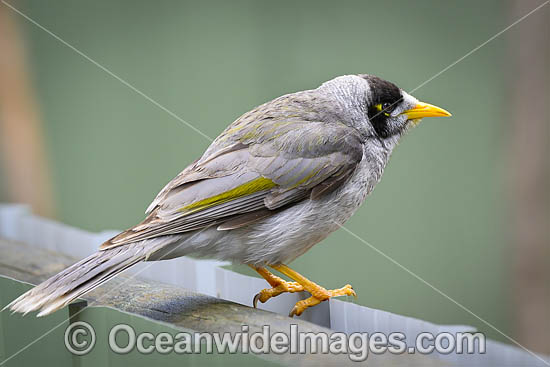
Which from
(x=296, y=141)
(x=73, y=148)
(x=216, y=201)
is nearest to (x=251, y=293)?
(x=216, y=201)

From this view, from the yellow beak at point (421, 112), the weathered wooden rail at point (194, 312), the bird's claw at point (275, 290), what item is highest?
the yellow beak at point (421, 112)

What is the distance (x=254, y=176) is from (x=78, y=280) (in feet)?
2.59

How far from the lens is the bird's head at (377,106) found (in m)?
3.05

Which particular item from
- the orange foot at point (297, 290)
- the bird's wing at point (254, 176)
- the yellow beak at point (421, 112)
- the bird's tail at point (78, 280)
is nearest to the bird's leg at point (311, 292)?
the orange foot at point (297, 290)

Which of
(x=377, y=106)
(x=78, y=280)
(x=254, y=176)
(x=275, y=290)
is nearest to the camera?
(x=78, y=280)

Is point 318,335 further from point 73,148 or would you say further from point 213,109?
point 73,148

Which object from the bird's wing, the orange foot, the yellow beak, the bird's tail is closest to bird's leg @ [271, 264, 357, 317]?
the orange foot

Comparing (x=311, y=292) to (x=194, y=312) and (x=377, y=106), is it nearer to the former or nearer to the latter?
(x=194, y=312)

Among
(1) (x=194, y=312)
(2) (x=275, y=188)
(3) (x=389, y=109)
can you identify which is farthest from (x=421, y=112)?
(1) (x=194, y=312)

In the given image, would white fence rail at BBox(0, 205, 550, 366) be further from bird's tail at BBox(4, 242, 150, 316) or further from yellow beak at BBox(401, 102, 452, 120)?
yellow beak at BBox(401, 102, 452, 120)

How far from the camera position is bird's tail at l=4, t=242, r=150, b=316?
2.29 m

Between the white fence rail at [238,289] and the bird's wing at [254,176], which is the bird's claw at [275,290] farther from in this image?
the bird's wing at [254,176]

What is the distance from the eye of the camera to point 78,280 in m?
2.36

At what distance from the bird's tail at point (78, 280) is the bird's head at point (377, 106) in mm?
1147
